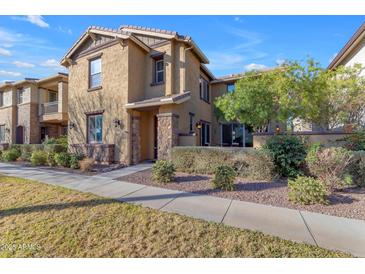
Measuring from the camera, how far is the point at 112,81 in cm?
1160

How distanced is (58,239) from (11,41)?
947cm

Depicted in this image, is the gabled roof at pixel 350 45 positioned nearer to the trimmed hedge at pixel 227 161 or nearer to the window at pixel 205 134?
the trimmed hedge at pixel 227 161

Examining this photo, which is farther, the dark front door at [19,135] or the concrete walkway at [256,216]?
the dark front door at [19,135]

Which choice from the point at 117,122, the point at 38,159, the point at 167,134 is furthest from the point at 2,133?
the point at 167,134

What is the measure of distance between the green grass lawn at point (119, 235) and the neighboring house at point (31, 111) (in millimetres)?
14978

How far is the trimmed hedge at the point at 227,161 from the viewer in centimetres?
717

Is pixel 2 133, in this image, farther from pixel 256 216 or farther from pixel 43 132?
pixel 256 216

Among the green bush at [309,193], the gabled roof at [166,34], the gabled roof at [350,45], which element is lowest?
the green bush at [309,193]

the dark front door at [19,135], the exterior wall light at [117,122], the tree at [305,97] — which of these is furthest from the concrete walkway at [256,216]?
the dark front door at [19,135]

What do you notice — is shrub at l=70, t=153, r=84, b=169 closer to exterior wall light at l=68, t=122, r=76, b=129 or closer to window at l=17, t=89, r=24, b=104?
exterior wall light at l=68, t=122, r=76, b=129


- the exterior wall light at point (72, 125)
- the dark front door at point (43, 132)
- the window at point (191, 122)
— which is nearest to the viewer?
the window at point (191, 122)

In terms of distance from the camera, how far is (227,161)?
7953 mm

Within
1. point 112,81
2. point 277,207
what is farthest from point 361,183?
point 112,81

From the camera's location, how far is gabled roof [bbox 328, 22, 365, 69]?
30.3 feet
